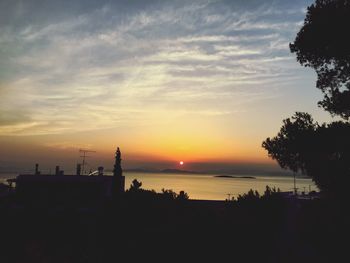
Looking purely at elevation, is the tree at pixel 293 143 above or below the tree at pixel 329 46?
below

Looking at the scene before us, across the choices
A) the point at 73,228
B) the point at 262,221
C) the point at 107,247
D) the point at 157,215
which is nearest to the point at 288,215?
the point at 262,221

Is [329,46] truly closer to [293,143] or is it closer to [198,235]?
[293,143]

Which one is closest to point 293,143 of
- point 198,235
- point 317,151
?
point 317,151

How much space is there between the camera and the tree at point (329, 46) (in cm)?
1352

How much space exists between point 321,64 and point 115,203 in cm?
1203

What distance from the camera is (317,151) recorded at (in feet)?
46.8

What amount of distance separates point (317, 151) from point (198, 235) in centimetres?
600

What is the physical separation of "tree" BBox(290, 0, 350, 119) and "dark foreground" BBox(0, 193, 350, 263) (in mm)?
4283

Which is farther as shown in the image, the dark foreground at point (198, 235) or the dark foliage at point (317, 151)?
the dark foliage at point (317, 151)

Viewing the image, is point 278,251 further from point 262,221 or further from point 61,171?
point 61,171

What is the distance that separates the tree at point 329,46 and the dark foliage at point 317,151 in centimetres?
105

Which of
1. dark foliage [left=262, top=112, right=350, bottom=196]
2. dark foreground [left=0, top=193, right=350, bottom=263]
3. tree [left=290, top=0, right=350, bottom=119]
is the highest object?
tree [left=290, top=0, right=350, bottom=119]

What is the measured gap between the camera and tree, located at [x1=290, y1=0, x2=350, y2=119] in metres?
13.5

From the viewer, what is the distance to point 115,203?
60.3 ft
